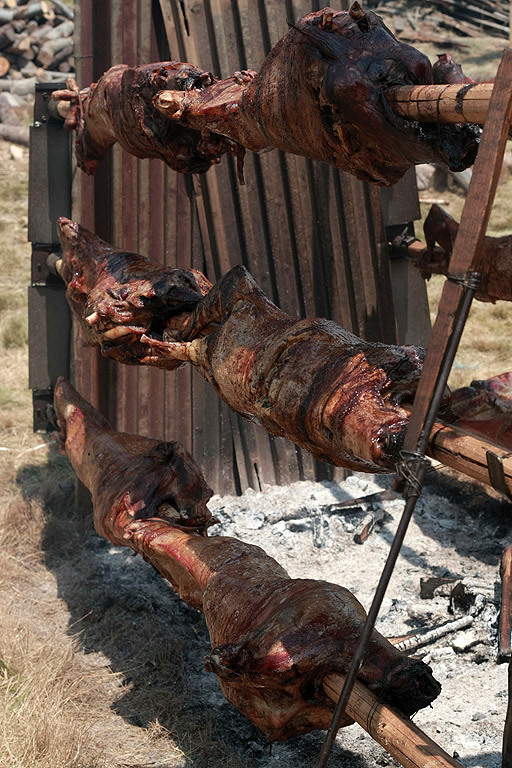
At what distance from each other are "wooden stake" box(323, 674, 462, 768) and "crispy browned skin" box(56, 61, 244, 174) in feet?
6.02

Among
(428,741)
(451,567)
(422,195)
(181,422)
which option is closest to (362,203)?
(181,422)

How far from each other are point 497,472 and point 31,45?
53.6 ft

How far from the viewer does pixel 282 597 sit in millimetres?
2543

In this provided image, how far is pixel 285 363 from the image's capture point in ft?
8.09

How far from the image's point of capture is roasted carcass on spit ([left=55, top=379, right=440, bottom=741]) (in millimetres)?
2316

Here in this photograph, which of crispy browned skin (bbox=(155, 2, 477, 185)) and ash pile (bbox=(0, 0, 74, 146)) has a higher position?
ash pile (bbox=(0, 0, 74, 146))

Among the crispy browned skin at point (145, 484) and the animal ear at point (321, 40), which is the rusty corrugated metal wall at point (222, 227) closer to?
the crispy browned skin at point (145, 484)

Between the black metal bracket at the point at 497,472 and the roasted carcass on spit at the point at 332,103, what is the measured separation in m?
0.76

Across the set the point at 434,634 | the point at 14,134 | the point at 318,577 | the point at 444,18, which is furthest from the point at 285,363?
the point at 444,18

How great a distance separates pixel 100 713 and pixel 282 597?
1.52 metres

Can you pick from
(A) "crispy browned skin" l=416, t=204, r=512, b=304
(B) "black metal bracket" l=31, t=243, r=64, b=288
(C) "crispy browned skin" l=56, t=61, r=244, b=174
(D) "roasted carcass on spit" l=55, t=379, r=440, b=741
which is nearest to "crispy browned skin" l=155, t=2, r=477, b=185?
(C) "crispy browned skin" l=56, t=61, r=244, b=174

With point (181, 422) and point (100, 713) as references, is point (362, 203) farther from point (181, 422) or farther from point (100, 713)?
point (100, 713)

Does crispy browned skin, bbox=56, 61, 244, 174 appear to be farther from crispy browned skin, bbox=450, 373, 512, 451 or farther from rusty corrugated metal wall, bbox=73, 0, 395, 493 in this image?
crispy browned skin, bbox=450, 373, 512, 451

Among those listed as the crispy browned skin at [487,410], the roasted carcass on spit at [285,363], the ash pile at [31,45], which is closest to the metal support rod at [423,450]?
the roasted carcass on spit at [285,363]
